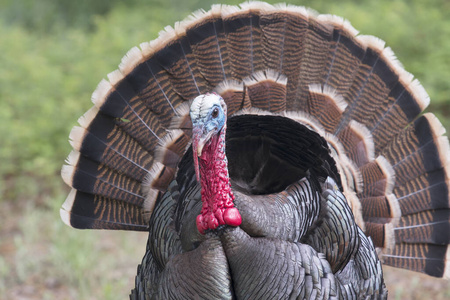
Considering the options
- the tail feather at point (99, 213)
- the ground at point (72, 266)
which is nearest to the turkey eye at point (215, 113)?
the tail feather at point (99, 213)

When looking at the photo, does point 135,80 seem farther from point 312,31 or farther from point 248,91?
point 312,31

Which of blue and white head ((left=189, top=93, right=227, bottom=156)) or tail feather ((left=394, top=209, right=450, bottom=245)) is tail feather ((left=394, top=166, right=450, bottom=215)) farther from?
blue and white head ((left=189, top=93, right=227, bottom=156))

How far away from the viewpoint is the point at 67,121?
6727 mm

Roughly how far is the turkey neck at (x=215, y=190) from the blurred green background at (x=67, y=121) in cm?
203

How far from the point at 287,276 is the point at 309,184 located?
574mm

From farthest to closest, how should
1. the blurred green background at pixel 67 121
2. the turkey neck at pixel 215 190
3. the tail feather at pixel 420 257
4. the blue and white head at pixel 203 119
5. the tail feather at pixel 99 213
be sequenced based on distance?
1. the blurred green background at pixel 67 121
2. the tail feather at pixel 420 257
3. the tail feather at pixel 99 213
4. the turkey neck at pixel 215 190
5. the blue and white head at pixel 203 119

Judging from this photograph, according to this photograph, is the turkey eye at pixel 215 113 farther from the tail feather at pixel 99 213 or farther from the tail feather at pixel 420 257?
the tail feather at pixel 420 257

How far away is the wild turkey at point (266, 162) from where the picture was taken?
2.84m

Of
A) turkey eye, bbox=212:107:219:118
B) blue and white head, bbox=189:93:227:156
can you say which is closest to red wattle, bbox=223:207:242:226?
blue and white head, bbox=189:93:227:156

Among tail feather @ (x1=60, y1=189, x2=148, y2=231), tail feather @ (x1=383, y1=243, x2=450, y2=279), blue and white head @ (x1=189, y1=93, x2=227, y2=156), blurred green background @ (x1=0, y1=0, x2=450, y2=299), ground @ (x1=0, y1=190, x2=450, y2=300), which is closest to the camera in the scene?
blue and white head @ (x1=189, y1=93, x2=227, y2=156)

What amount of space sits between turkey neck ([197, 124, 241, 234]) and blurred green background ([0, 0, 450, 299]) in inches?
79.9

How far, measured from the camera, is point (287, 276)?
2.79 m

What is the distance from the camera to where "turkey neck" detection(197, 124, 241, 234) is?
2.79m

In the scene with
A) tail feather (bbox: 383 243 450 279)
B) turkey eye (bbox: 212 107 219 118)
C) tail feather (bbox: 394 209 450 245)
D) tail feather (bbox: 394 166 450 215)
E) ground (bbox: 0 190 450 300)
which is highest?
tail feather (bbox: 394 166 450 215)
